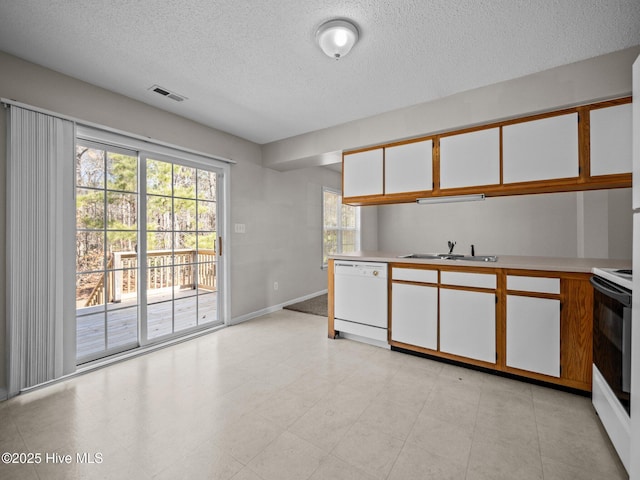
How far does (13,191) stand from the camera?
6.84 ft

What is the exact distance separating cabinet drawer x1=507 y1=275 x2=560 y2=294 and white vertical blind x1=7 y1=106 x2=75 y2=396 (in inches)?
141

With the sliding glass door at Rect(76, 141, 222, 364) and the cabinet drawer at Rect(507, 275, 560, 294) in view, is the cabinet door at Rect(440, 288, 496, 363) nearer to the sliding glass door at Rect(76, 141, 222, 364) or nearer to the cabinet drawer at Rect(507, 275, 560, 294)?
the cabinet drawer at Rect(507, 275, 560, 294)

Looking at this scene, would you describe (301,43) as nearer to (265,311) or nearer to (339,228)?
(265,311)

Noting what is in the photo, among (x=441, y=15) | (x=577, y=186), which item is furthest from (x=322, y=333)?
(x=441, y=15)

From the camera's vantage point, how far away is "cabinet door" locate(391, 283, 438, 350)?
8.71 ft

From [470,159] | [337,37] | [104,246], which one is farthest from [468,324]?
[104,246]

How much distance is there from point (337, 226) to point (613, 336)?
4673 mm

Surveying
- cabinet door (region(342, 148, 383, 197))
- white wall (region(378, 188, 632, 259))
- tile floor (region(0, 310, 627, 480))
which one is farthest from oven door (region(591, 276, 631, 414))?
white wall (region(378, 188, 632, 259))

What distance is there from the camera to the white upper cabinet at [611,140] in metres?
2.13

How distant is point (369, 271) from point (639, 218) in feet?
6.94

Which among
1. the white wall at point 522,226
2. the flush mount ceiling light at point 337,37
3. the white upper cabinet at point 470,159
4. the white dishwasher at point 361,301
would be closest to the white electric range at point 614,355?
the white upper cabinet at point 470,159

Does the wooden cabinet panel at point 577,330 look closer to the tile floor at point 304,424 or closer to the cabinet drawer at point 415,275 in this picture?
the tile floor at point 304,424

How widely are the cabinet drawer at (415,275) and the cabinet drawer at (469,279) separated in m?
0.08

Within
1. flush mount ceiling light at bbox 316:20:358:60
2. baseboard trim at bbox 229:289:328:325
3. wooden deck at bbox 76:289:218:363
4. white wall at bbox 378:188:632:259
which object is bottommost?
baseboard trim at bbox 229:289:328:325
